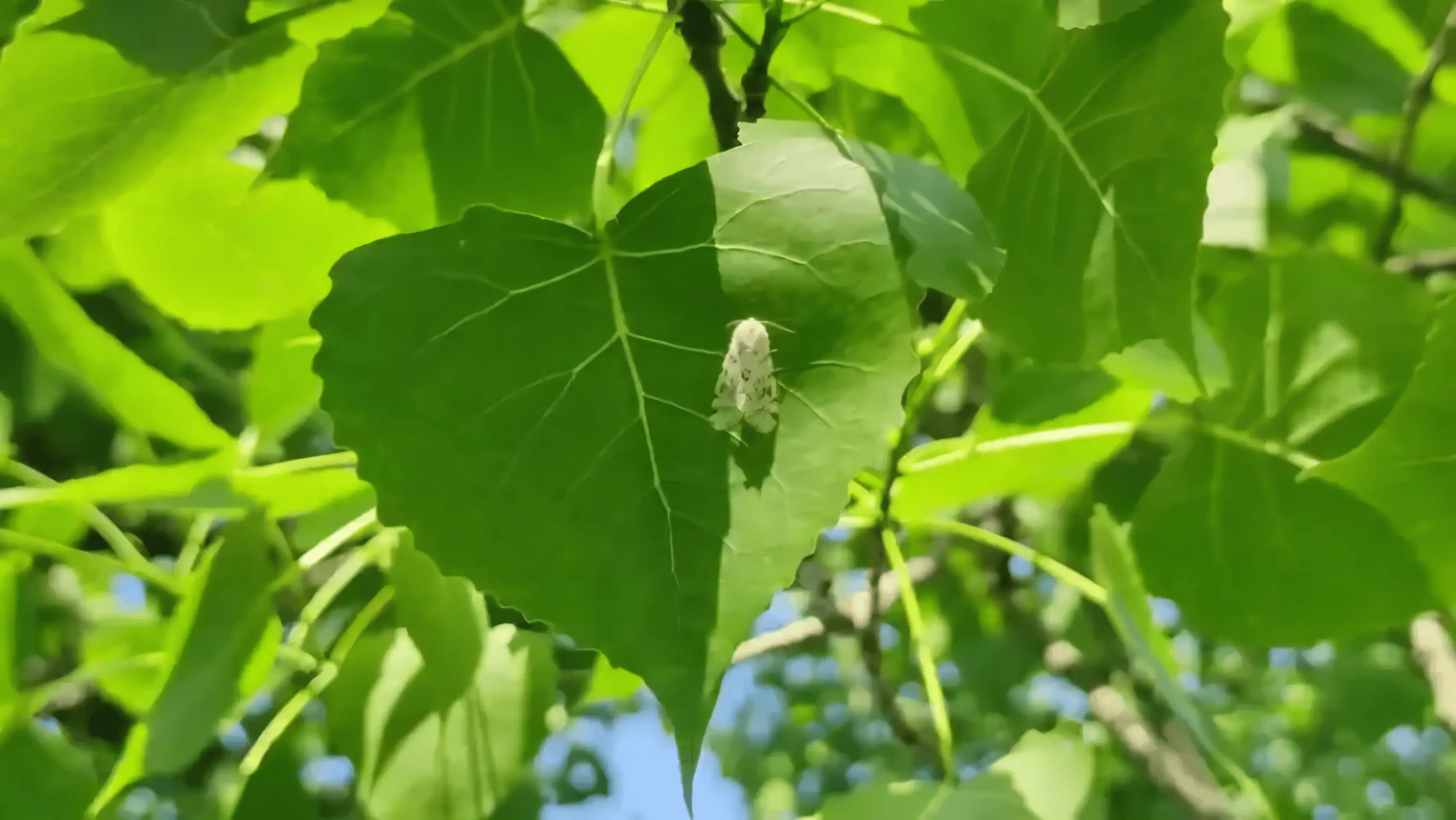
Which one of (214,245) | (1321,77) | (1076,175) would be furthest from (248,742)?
(1321,77)

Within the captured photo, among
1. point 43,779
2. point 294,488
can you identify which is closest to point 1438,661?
point 294,488

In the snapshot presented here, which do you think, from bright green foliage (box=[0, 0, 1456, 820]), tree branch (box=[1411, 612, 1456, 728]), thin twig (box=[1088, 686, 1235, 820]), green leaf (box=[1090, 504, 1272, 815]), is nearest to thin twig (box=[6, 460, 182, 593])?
bright green foliage (box=[0, 0, 1456, 820])

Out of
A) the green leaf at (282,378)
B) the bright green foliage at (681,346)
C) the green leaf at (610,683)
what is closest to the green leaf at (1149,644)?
the bright green foliage at (681,346)

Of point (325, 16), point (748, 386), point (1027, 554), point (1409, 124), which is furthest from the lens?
point (1409, 124)

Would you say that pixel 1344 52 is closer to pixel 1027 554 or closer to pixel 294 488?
pixel 1027 554

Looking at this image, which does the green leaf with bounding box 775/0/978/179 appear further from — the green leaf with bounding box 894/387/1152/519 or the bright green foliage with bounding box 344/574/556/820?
the bright green foliage with bounding box 344/574/556/820

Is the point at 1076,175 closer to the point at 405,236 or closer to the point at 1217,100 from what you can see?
the point at 1217,100
